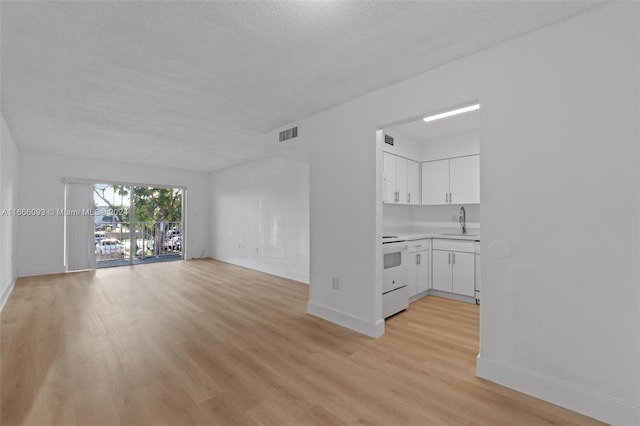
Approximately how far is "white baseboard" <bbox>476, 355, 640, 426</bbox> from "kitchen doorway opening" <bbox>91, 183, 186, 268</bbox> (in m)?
7.84

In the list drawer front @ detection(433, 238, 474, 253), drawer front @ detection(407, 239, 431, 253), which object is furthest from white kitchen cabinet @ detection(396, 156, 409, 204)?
drawer front @ detection(433, 238, 474, 253)

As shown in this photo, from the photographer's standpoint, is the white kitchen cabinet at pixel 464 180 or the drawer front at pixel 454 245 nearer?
the drawer front at pixel 454 245

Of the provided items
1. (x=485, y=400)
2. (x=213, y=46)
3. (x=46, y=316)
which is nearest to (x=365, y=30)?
(x=213, y=46)

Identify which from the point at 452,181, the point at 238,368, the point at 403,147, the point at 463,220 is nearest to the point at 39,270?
the point at 238,368

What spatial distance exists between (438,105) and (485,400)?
2.27m

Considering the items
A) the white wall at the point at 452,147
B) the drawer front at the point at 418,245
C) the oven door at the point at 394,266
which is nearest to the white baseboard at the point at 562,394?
the oven door at the point at 394,266

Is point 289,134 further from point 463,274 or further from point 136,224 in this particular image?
point 136,224

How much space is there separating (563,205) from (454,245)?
2365mm

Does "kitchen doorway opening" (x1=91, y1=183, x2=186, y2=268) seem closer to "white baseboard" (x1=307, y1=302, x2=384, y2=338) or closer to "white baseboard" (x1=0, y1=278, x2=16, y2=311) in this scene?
"white baseboard" (x1=0, y1=278, x2=16, y2=311)

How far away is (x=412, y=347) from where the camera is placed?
268cm

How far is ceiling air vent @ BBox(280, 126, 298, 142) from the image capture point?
12.8 ft

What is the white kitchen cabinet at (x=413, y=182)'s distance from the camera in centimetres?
461

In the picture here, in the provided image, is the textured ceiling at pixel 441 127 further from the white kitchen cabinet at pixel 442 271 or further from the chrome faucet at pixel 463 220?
the white kitchen cabinet at pixel 442 271

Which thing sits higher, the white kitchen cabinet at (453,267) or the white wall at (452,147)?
the white wall at (452,147)
